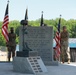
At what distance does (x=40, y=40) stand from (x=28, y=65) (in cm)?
363

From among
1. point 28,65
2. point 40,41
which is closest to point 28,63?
point 28,65

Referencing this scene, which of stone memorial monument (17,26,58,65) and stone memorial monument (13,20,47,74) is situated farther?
stone memorial monument (17,26,58,65)

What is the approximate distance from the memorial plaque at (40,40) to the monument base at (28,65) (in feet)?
9.66

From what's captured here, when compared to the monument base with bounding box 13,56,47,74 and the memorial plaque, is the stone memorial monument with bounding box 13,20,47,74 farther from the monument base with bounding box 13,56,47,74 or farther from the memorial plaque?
the memorial plaque

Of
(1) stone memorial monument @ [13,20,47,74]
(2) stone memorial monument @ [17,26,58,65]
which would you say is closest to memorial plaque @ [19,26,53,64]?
(2) stone memorial monument @ [17,26,58,65]

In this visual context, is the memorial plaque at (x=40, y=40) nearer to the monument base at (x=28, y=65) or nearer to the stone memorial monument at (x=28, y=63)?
the stone memorial monument at (x=28, y=63)

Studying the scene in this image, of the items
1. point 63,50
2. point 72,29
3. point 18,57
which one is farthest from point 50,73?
point 72,29

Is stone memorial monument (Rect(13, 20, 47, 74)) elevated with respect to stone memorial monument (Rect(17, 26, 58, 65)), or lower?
lower

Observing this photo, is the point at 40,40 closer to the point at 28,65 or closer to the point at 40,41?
the point at 40,41

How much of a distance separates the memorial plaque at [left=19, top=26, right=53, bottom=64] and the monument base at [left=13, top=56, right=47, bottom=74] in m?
2.94

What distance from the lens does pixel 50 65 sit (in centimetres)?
1478

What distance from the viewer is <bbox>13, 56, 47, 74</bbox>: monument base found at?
1122 cm

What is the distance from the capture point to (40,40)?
48.4 feet

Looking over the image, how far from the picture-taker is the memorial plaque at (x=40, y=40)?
1462 centimetres
